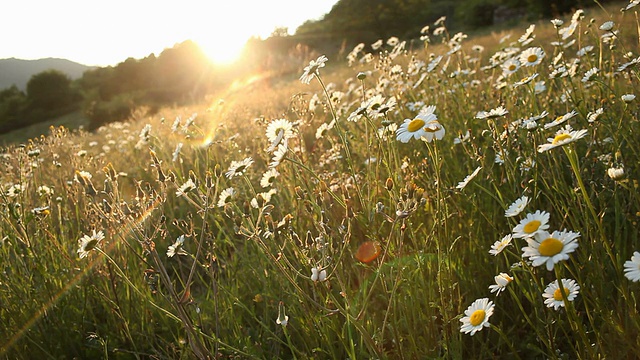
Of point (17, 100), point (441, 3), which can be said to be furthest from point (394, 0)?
point (17, 100)

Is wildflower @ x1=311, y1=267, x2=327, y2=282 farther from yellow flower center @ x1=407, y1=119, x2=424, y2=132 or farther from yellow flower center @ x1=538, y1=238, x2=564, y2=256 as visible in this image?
yellow flower center @ x1=407, y1=119, x2=424, y2=132

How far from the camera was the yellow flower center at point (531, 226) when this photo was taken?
3.71ft

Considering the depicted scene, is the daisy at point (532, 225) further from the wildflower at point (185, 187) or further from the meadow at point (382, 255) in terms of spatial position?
the wildflower at point (185, 187)

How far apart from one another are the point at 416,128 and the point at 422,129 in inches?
1.8

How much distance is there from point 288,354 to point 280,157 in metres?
1.01

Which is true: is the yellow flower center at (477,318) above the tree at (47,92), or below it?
below

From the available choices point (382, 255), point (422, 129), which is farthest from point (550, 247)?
point (422, 129)

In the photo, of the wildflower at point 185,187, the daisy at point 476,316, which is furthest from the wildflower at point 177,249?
the daisy at point 476,316

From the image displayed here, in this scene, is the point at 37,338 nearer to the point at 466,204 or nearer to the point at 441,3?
the point at 466,204

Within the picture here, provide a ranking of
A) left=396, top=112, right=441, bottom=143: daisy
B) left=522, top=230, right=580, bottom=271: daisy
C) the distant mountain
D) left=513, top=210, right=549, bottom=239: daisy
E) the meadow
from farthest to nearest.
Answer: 1. the distant mountain
2. left=396, top=112, right=441, bottom=143: daisy
3. the meadow
4. left=513, top=210, right=549, bottom=239: daisy
5. left=522, top=230, right=580, bottom=271: daisy

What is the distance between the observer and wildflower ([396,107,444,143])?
146 cm

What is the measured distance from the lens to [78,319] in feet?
7.95

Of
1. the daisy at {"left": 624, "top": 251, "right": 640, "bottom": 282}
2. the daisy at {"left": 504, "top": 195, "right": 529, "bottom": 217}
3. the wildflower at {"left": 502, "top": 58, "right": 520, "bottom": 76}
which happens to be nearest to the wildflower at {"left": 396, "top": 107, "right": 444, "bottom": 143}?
the daisy at {"left": 504, "top": 195, "right": 529, "bottom": 217}

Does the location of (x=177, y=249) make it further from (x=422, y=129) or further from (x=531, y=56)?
(x=531, y=56)
